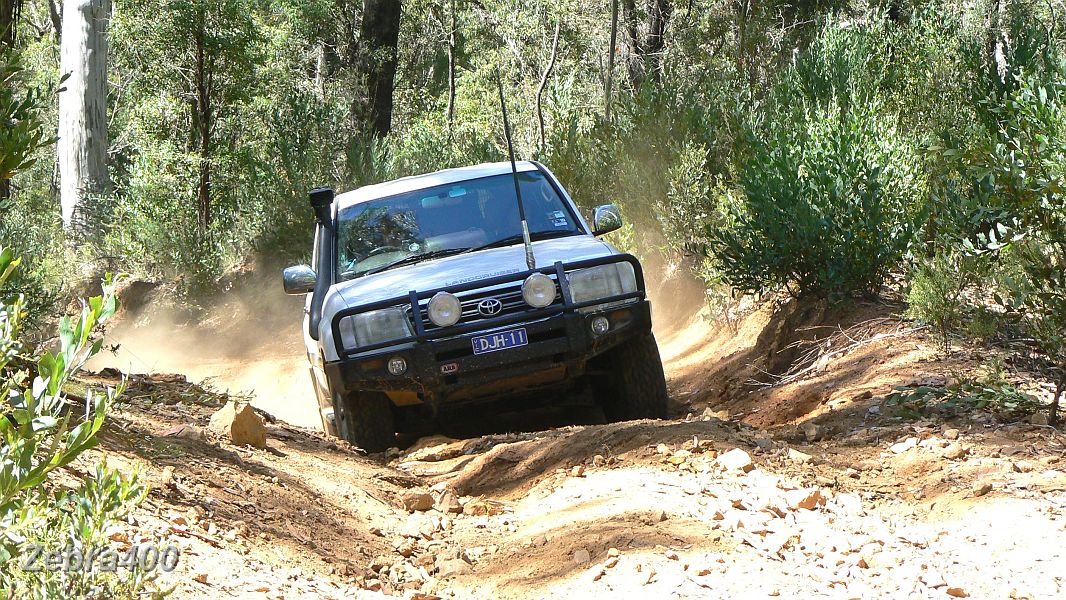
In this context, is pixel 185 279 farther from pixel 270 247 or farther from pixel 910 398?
pixel 910 398

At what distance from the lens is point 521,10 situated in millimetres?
34812

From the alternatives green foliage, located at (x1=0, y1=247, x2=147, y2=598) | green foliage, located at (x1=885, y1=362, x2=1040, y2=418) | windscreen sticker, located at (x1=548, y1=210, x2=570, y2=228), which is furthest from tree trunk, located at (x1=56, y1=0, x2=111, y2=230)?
green foliage, located at (x1=0, y1=247, x2=147, y2=598)

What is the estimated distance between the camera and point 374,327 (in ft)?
20.9

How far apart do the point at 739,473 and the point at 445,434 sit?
3.08 metres

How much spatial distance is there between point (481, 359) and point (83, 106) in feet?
46.9

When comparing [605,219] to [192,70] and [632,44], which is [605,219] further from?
[632,44]

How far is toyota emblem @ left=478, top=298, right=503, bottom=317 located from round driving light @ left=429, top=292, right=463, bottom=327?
0.14 meters

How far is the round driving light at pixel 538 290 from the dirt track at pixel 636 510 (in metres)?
0.76

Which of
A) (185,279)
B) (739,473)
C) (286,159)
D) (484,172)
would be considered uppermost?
(286,159)

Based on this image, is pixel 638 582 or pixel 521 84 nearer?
pixel 638 582

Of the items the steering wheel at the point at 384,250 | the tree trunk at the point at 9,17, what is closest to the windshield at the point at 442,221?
the steering wheel at the point at 384,250

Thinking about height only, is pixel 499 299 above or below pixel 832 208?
below

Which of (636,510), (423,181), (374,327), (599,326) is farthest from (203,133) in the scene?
(636,510)

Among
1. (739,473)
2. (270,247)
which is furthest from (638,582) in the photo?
(270,247)
